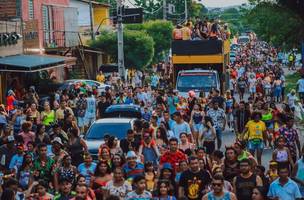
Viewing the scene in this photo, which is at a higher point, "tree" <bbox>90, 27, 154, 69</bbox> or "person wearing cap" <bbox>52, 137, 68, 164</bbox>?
"person wearing cap" <bbox>52, 137, 68, 164</bbox>

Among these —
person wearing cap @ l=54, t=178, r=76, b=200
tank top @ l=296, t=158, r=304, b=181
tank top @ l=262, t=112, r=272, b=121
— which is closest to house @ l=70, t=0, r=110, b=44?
tank top @ l=262, t=112, r=272, b=121

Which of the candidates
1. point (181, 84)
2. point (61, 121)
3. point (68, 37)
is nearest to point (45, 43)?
point (68, 37)

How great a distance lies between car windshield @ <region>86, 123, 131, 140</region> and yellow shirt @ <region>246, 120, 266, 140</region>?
279 centimetres

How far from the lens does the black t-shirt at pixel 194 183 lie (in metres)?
13.6

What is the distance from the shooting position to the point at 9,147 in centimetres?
1717

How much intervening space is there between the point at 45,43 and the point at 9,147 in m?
28.9

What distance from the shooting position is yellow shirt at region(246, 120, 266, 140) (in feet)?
65.6

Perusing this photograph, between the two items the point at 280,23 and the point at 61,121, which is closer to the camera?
the point at 61,121

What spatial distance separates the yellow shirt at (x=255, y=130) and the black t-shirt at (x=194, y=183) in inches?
250

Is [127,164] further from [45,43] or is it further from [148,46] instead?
[148,46]

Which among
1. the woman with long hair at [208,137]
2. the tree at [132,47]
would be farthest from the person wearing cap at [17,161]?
the tree at [132,47]

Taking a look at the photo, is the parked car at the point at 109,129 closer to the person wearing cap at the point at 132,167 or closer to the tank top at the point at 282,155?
the tank top at the point at 282,155

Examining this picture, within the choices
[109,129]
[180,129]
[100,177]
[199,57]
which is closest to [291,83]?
[199,57]

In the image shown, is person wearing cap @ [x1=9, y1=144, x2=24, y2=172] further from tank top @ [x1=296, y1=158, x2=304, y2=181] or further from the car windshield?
tank top @ [x1=296, y1=158, x2=304, y2=181]
